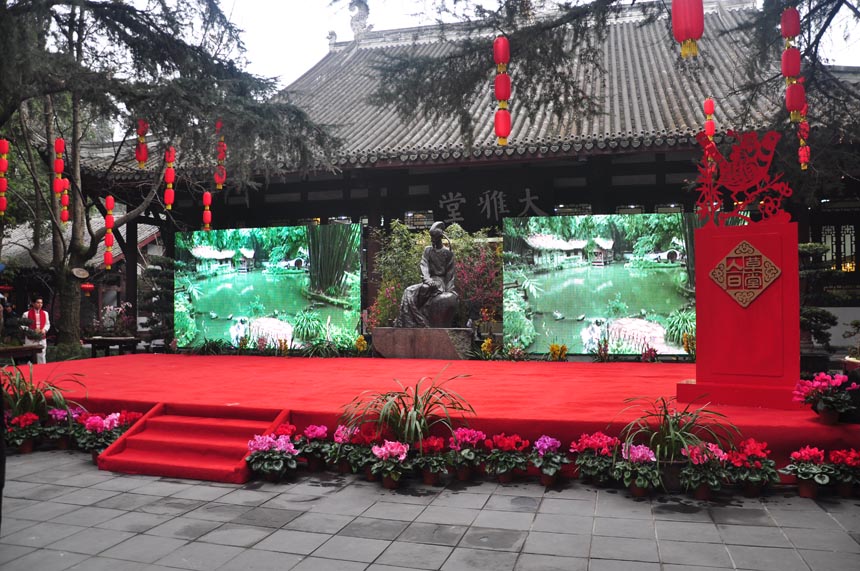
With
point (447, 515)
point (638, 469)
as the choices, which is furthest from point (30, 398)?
point (638, 469)

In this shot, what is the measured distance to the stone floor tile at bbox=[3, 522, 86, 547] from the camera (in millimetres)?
3150

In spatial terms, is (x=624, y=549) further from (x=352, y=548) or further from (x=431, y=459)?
(x=431, y=459)

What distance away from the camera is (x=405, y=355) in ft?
30.1

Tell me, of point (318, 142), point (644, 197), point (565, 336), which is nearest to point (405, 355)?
point (565, 336)

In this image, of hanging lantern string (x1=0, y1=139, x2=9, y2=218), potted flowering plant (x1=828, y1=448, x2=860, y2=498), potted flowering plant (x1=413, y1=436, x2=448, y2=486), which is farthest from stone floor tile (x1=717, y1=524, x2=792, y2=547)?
hanging lantern string (x1=0, y1=139, x2=9, y2=218)

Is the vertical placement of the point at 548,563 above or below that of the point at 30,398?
below

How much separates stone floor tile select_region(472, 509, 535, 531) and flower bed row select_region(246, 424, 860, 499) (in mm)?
549

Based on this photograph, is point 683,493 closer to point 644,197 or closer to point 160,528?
point 160,528

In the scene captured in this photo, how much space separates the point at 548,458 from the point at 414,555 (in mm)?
1391

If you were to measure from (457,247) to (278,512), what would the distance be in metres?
6.60

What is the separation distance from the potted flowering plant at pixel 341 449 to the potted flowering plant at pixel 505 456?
2.89 feet

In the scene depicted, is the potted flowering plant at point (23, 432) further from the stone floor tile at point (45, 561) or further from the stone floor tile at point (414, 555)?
the stone floor tile at point (414, 555)

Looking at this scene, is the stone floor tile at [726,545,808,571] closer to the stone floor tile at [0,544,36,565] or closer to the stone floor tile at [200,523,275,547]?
the stone floor tile at [200,523,275,547]

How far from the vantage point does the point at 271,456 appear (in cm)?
426
